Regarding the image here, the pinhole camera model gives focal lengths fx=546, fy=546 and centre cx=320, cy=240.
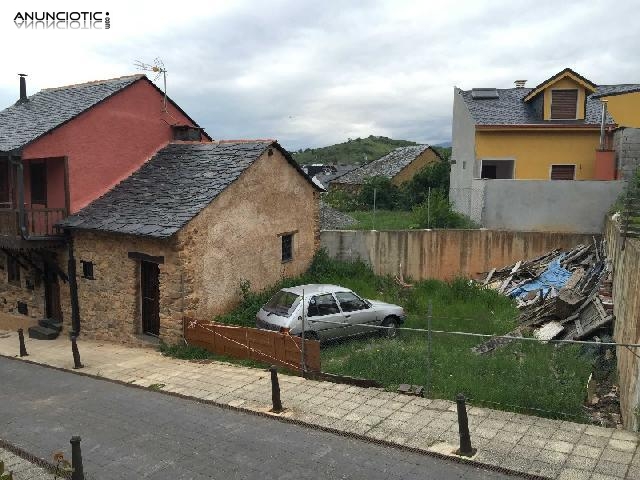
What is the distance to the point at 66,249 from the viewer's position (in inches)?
624

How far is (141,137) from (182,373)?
29.3 ft

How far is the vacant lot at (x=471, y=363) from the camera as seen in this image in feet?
27.8

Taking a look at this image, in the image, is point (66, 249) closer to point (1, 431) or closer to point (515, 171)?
point (1, 431)

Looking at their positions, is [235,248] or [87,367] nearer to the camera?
[87,367]

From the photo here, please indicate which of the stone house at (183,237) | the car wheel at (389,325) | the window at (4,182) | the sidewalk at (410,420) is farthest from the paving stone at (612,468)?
the window at (4,182)

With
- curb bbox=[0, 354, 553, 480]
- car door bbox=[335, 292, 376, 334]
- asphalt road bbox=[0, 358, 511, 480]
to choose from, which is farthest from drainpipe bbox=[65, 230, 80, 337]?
car door bbox=[335, 292, 376, 334]

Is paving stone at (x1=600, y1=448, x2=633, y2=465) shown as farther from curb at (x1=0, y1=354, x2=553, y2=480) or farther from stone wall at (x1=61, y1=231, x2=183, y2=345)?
stone wall at (x1=61, y1=231, x2=183, y2=345)

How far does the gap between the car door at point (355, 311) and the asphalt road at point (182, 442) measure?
4338 millimetres

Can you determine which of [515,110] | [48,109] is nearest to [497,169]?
[515,110]

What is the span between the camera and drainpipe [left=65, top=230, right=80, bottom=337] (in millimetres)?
15602

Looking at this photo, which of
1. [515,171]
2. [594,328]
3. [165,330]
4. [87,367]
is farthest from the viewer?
[515,171]

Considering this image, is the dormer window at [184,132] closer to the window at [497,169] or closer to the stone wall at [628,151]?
the window at [497,169]

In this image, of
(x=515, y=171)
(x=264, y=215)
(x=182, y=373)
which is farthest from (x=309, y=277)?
(x=515, y=171)

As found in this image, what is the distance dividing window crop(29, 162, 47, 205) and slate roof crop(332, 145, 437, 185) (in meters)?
25.3
